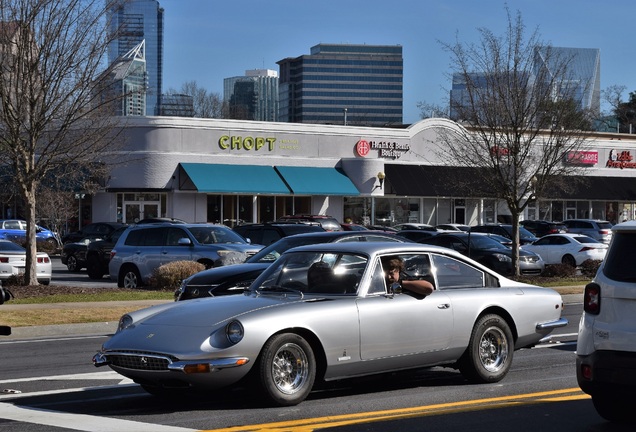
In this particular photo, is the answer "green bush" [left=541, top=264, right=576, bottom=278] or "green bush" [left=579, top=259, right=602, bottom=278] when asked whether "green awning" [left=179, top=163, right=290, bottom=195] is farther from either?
"green bush" [left=541, top=264, right=576, bottom=278]

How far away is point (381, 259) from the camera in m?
10.2

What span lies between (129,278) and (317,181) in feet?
91.6

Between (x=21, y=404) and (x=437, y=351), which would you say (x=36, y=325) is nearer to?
(x=21, y=404)

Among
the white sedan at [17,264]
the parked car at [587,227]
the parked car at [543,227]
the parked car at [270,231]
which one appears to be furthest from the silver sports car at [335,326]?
the parked car at [543,227]

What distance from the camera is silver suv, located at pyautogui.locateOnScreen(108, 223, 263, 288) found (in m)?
24.1

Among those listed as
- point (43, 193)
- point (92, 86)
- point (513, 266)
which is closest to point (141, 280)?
point (92, 86)

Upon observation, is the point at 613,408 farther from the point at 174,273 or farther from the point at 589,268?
the point at 589,268

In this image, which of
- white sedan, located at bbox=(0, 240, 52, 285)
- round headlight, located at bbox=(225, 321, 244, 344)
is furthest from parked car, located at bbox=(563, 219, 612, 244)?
round headlight, located at bbox=(225, 321, 244, 344)

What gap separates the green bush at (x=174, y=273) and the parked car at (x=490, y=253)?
962 cm

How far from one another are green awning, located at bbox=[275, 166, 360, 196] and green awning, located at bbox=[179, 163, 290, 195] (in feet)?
2.00

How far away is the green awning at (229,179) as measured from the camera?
49.0 m

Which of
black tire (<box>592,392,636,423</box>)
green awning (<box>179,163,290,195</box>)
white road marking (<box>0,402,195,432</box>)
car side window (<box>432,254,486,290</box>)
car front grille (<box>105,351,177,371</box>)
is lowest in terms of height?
white road marking (<box>0,402,195,432</box>)

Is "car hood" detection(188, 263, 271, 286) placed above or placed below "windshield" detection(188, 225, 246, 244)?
below

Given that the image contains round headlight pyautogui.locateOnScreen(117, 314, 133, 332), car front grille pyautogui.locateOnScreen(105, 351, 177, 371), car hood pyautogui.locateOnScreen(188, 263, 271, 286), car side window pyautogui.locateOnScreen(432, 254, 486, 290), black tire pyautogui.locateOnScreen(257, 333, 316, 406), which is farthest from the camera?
car hood pyautogui.locateOnScreen(188, 263, 271, 286)
